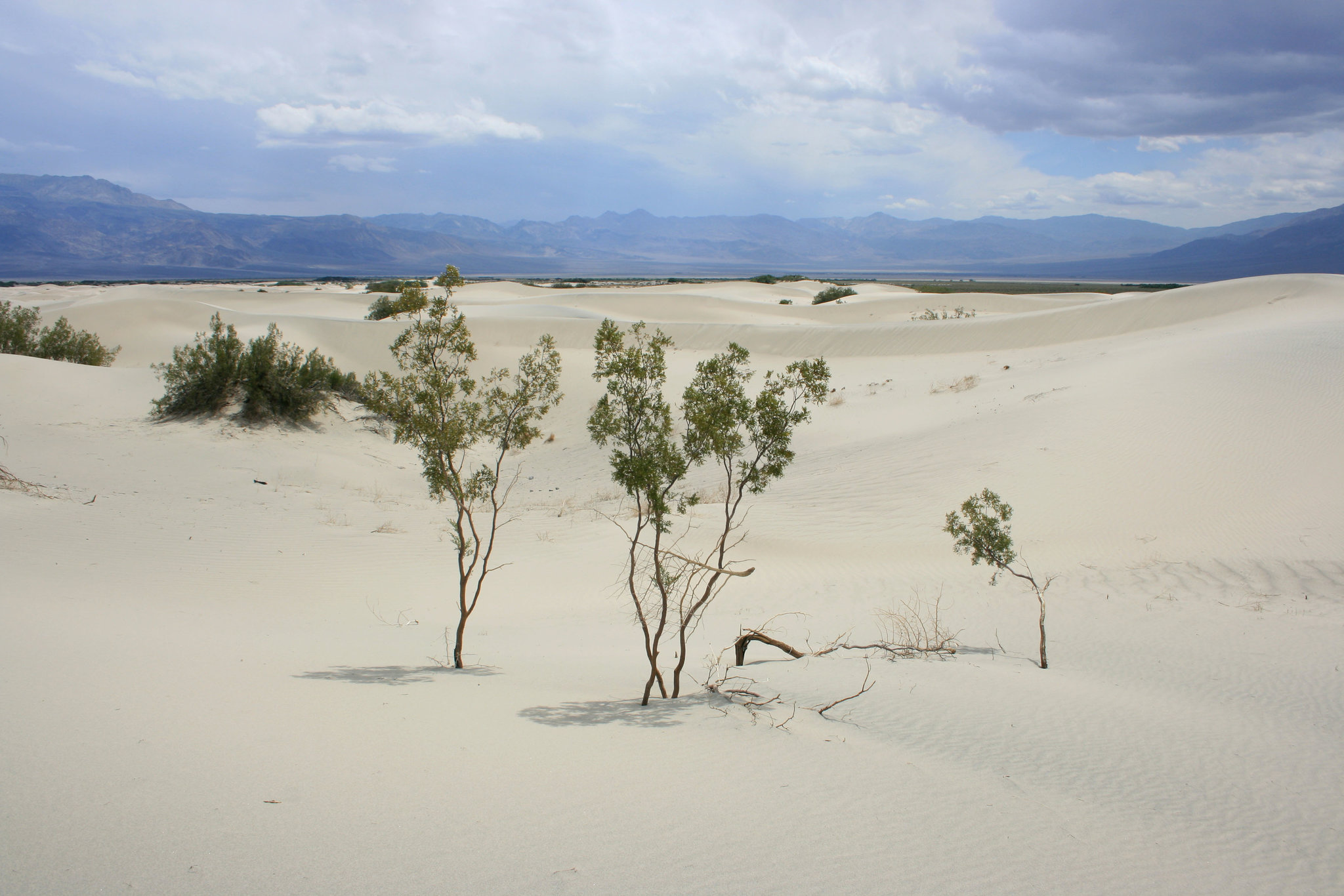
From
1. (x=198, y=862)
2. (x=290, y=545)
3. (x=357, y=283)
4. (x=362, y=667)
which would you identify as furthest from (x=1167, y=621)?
(x=357, y=283)

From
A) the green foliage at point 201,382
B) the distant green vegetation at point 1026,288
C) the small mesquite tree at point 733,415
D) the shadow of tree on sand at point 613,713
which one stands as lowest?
the shadow of tree on sand at point 613,713

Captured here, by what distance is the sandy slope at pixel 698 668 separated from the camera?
3252 millimetres

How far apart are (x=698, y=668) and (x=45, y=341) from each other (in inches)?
1180

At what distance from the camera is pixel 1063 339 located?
2958cm

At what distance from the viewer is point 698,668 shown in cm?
708

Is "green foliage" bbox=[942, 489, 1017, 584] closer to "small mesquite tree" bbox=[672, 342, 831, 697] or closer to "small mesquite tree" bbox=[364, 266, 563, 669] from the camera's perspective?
"small mesquite tree" bbox=[672, 342, 831, 697]

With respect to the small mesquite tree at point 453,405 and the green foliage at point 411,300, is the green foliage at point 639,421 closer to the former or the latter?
the small mesquite tree at point 453,405

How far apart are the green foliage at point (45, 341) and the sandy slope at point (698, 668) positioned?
30.0 ft

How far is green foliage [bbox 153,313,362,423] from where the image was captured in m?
18.6

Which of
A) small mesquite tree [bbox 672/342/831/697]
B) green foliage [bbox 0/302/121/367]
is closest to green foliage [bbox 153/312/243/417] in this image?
green foliage [bbox 0/302/121/367]

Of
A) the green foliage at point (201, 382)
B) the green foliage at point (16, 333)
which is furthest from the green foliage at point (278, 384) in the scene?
the green foliage at point (16, 333)

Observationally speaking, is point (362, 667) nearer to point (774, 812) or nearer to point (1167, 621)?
point (774, 812)

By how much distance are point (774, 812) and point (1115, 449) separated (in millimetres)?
12792

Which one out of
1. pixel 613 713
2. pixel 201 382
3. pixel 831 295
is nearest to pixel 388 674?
pixel 613 713
